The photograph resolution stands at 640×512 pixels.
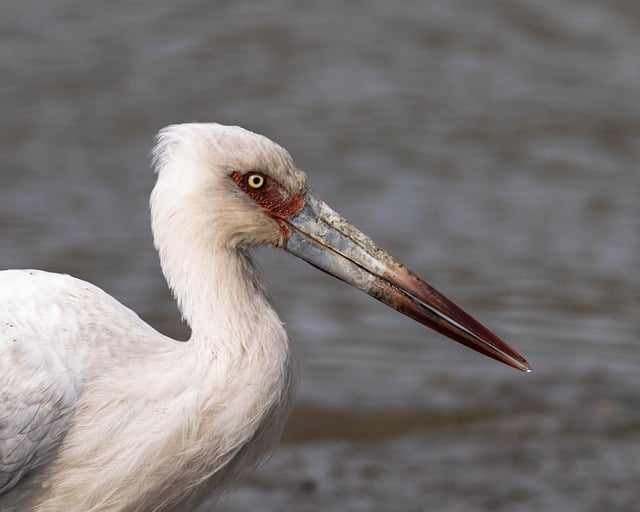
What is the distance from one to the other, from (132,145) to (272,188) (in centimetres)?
778

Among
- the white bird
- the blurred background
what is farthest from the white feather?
the blurred background

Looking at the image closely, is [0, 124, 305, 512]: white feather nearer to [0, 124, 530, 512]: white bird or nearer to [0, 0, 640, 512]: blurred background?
[0, 124, 530, 512]: white bird

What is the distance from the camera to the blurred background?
7.84 meters

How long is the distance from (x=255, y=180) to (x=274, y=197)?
0.09 metres

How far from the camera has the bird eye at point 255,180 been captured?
4984mm

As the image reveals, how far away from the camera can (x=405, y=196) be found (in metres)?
11.6

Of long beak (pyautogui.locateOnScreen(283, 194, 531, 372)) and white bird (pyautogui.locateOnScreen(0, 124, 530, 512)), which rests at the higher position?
long beak (pyautogui.locateOnScreen(283, 194, 531, 372))

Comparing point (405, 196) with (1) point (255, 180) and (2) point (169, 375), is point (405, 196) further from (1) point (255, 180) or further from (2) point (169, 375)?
(2) point (169, 375)

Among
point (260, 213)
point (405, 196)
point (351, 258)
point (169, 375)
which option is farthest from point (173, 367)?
point (405, 196)

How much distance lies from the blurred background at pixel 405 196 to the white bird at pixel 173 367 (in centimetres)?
232

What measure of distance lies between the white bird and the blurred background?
232 cm

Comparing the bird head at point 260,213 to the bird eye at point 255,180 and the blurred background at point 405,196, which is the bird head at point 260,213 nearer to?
the bird eye at point 255,180

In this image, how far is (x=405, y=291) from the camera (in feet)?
16.8

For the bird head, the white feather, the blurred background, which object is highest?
the blurred background
